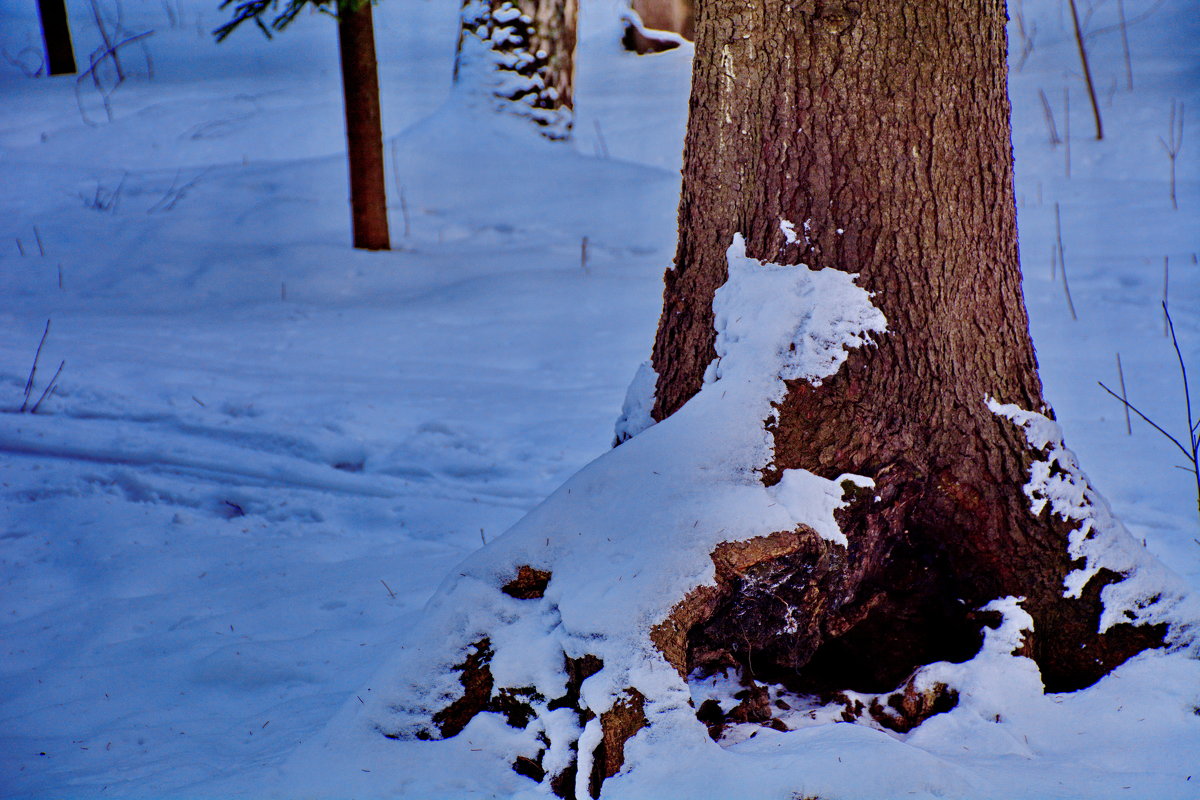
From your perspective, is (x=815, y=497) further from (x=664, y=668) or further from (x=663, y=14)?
(x=663, y=14)

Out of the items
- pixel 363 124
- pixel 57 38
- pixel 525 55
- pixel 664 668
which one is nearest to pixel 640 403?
pixel 664 668

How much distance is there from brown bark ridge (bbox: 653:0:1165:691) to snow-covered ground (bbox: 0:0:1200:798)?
0.26 meters

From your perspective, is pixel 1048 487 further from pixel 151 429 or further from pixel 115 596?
pixel 151 429

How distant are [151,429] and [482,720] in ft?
9.13

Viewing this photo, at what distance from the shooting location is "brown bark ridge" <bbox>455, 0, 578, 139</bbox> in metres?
8.25

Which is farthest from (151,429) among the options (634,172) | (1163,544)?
(634,172)

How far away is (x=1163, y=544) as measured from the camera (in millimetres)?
2979

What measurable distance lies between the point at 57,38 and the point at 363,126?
9.04 metres

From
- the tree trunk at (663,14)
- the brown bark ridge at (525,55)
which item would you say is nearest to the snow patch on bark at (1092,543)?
the brown bark ridge at (525,55)

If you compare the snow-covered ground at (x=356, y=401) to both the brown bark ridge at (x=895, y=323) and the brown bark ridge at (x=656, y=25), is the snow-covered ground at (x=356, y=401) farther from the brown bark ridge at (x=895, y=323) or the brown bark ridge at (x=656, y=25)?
the brown bark ridge at (x=656, y=25)

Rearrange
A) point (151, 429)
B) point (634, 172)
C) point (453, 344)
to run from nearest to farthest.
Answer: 1. point (151, 429)
2. point (453, 344)
3. point (634, 172)

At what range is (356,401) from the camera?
4395 mm

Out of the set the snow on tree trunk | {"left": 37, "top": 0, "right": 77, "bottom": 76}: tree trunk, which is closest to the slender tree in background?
the snow on tree trunk

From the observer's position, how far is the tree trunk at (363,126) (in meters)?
6.05
